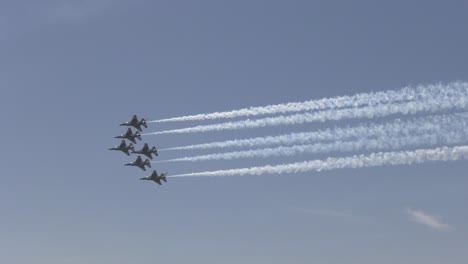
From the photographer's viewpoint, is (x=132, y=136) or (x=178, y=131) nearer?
(x=178, y=131)

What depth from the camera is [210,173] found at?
92562 mm

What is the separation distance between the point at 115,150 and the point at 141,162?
4.74 m

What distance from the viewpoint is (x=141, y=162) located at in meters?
120

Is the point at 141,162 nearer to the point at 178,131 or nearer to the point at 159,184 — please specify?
the point at 159,184

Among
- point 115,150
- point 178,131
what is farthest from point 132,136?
point 178,131

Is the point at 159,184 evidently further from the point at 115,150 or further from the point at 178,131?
the point at 178,131

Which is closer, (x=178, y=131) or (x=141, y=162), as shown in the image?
(x=178, y=131)

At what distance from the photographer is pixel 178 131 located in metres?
91.1

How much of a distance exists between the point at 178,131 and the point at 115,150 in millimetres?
31796

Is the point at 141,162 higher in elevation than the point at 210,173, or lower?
higher

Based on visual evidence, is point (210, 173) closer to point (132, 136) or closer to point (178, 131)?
point (178, 131)

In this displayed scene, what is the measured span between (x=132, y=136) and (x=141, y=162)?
524 cm

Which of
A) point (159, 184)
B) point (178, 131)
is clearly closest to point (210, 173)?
point (178, 131)

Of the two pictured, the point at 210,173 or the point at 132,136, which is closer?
the point at 210,173
